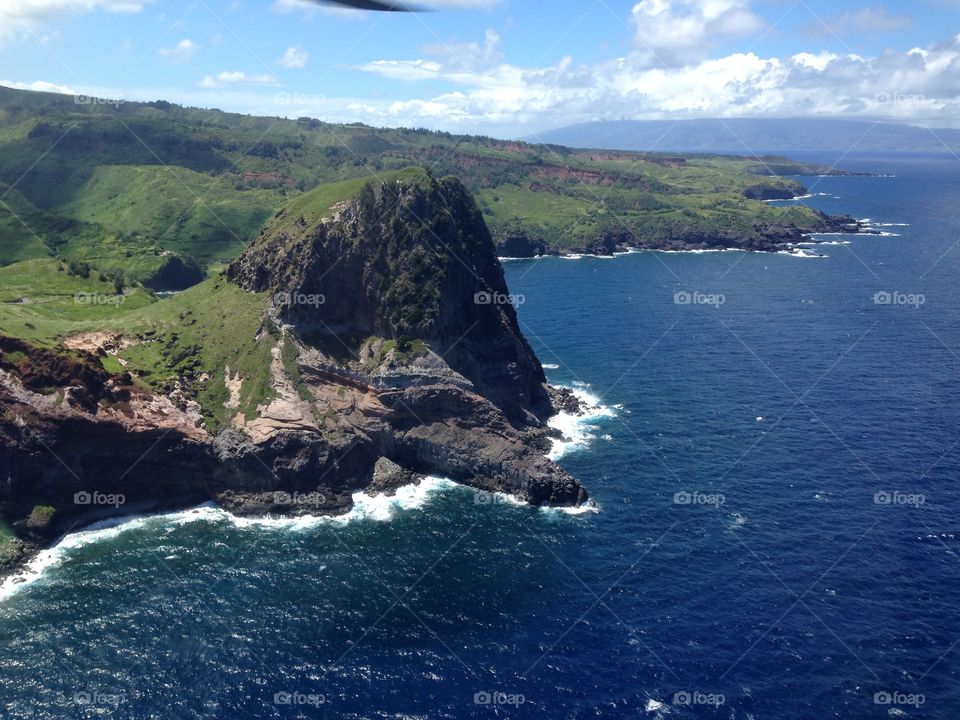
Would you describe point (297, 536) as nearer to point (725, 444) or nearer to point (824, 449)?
point (725, 444)

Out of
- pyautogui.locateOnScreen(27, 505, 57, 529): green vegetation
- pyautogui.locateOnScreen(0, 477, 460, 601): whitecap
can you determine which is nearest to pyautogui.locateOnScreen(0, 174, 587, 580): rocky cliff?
pyautogui.locateOnScreen(27, 505, 57, 529): green vegetation

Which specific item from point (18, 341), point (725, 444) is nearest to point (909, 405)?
point (725, 444)

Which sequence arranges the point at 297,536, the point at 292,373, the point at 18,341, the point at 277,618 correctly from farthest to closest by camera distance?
the point at 292,373 < the point at 18,341 < the point at 297,536 < the point at 277,618

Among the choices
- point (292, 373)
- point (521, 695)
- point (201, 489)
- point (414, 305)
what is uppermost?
point (414, 305)

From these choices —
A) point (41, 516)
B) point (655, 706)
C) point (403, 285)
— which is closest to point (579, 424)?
point (403, 285)

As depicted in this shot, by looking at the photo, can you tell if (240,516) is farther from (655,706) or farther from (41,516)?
(655,706)

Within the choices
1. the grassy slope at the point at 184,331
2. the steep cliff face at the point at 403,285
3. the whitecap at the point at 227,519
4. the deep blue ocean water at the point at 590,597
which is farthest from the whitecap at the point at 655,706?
the grassy slope at the point at 184,331

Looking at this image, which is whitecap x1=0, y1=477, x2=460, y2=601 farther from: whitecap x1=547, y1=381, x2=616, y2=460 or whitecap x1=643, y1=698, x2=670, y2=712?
whitecap x1=643, y1=698, x2=670, y2=712
